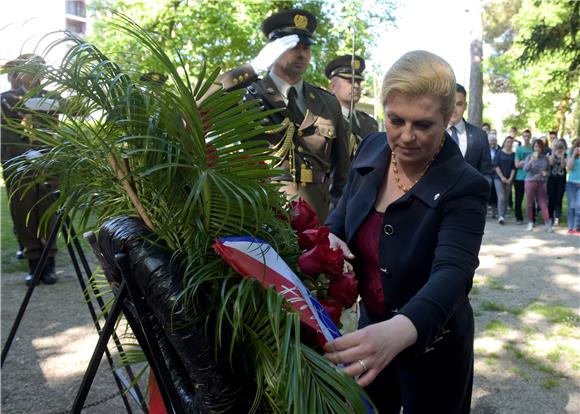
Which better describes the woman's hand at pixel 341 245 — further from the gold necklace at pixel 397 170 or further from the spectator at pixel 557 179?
the spectator at pixel 557 179

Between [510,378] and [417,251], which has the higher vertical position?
[417,251]

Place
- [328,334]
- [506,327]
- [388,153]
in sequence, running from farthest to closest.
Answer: [506,327] < [388,153] < [328,334]

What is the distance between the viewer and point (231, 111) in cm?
155

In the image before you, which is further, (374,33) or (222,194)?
(374,33)

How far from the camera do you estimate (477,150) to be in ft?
20.0

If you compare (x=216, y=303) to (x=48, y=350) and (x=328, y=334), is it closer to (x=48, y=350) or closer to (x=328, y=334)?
(x=328, y=334)

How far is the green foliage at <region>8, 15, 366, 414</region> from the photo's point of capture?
1.32 meters

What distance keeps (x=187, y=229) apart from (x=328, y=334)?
451 mm

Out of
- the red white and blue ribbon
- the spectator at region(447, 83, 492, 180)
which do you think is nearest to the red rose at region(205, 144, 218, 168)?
the red white and blue ribbon

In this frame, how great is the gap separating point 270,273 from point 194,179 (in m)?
0.31

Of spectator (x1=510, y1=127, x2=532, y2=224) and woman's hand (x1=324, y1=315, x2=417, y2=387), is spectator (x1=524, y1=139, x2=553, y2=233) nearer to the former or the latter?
spectator (x1=510, y1=127, x2=532, y2=224)

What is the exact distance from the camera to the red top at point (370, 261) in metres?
2.10

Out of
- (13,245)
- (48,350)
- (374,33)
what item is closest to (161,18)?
(374,33)

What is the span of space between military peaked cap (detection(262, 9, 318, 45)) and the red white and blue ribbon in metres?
3.26
